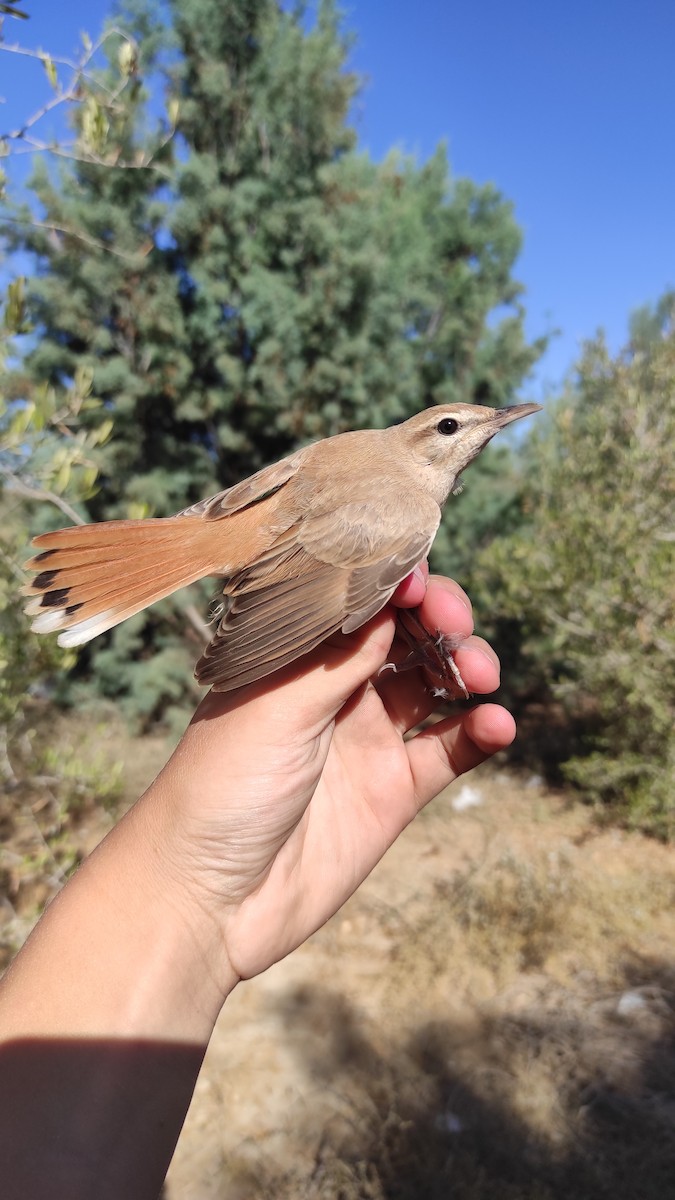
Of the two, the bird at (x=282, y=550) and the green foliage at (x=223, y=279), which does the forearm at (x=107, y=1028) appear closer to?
the bird at (x=282, y=550)

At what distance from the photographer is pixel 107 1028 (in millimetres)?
1645

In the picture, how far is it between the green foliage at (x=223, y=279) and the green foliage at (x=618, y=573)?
2328mm

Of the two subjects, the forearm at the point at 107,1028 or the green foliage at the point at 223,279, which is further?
the green foliage at the point at 223,279

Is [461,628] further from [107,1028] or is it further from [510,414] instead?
[107,1028]

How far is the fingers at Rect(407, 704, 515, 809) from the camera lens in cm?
238

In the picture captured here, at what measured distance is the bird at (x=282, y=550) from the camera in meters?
2.11

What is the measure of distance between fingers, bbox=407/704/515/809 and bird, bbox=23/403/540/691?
329mm

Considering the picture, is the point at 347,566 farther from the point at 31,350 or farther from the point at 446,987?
the point at 31,350

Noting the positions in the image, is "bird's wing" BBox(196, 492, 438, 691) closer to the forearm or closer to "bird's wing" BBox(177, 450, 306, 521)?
"bird's wing" BBox(177, 450, 306, 521)

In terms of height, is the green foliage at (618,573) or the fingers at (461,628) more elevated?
the fingers at (461,628)

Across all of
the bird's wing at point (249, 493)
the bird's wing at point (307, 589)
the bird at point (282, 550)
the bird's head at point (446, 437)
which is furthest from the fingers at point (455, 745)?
the bird's wing at point (249, 493)

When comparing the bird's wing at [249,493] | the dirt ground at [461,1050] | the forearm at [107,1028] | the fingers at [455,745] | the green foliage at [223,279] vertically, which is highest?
the green foliage at [223,279]

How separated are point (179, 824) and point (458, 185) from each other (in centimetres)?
938

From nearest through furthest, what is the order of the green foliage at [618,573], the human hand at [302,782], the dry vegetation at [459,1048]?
1. the human hand at [302,782]
2. the dry vegetation at [459,1048]
3. the green foliage at [618,573]
